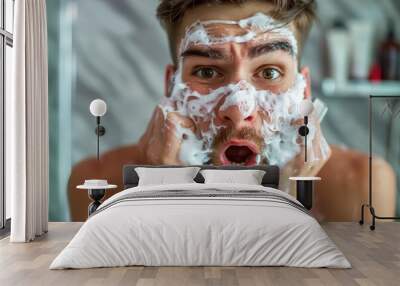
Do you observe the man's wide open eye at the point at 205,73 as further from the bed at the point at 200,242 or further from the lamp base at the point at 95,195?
the bed at the point at 200,242

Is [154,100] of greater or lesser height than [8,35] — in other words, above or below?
below

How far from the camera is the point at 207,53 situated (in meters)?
7.88

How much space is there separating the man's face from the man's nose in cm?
1

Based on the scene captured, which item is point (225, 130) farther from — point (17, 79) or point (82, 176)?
Result: point (17, 79)

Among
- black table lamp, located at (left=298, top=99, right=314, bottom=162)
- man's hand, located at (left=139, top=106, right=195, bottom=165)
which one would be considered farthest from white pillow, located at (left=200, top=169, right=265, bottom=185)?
black table lamp, located at (left=298, top=99, right=314, bottom=162)

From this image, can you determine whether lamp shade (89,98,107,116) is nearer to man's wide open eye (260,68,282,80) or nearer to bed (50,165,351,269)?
man's wide open eye (260,68,282,80)

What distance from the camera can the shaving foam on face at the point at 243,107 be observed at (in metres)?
7.82

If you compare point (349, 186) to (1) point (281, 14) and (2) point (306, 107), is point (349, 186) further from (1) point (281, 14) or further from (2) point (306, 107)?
(1) point (281, 14)

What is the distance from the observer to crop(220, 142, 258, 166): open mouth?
782 centimetres

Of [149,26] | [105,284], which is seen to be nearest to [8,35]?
[149,26]

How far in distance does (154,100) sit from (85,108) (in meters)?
0.91

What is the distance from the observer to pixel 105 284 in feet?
13.7

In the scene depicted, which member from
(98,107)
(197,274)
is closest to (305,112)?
(98,107)

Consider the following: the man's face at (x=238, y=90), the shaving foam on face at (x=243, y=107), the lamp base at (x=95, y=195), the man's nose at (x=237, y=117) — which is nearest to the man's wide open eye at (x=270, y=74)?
the man's face at (x=238, y=90)
